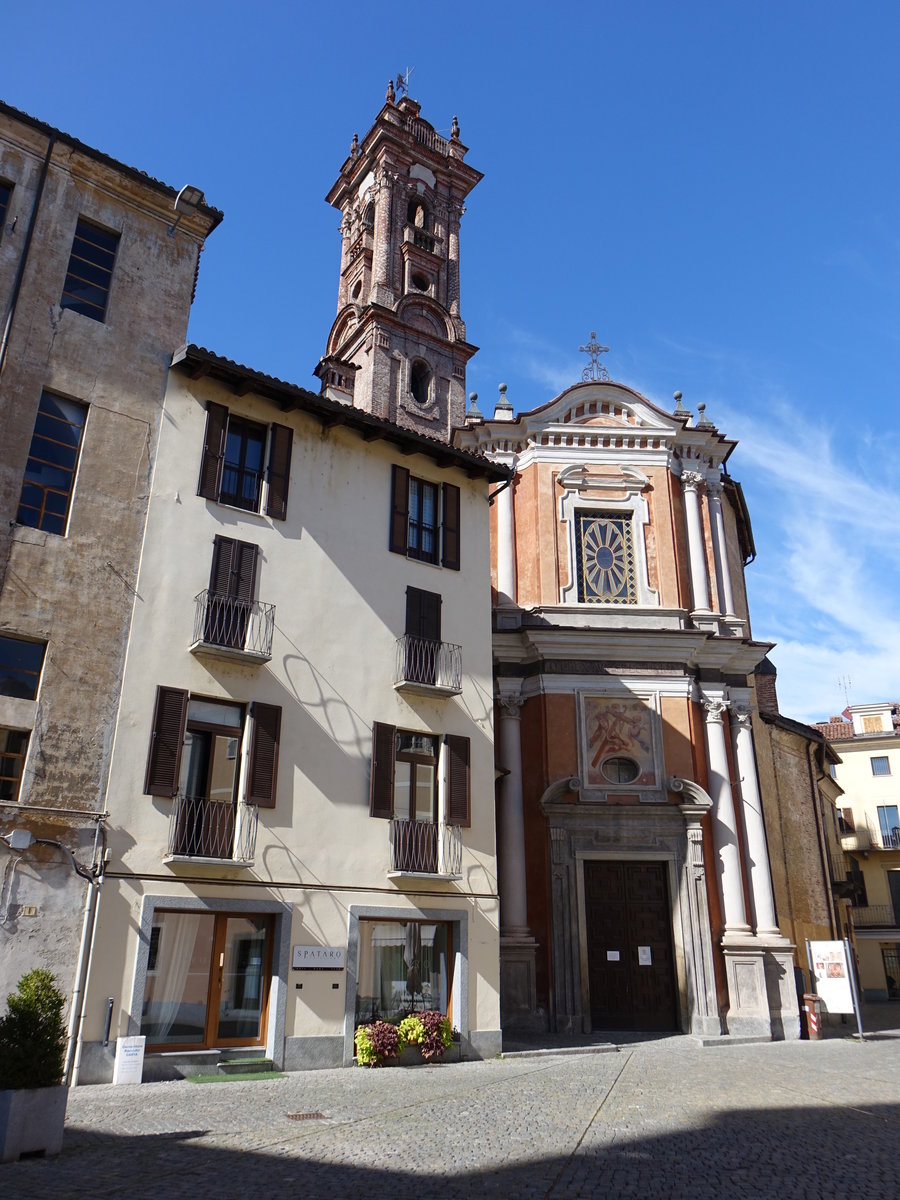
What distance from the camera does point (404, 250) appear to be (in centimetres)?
4412

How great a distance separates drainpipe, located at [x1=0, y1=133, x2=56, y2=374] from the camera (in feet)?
49.5

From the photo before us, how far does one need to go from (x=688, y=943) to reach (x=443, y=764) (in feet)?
26.4

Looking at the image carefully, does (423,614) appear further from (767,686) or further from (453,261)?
(453,261)

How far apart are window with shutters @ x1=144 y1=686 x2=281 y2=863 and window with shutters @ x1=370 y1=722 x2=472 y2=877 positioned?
216cm

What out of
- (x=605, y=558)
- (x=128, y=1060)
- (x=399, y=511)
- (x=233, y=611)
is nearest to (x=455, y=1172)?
(x=128, y=1060)

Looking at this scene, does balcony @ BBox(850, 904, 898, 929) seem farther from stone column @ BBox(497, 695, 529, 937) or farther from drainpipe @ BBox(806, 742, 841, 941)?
stone column @ BBox(497, 695, 529, 937)

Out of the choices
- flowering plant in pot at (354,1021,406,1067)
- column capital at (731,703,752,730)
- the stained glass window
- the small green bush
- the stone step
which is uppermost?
the stained glass window

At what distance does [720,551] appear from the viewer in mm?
26672

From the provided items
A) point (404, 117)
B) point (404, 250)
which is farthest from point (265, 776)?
point (404, 117)

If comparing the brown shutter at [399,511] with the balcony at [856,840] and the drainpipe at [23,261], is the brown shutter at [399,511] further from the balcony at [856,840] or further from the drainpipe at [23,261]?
the balcony at [856,840]

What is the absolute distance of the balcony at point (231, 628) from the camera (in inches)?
608

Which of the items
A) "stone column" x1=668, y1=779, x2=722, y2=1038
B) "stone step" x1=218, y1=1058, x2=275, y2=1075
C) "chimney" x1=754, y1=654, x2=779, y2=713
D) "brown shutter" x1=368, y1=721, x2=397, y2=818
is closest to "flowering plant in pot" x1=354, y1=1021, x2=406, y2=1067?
"stone step" x1=218, y1=1058, x2=275, y2=1075

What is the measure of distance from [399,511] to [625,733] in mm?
8503

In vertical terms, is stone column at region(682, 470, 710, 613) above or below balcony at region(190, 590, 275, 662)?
above
